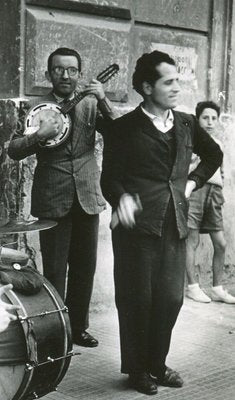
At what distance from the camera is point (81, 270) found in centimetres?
539

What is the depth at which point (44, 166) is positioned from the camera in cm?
522

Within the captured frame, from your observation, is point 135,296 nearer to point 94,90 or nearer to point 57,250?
point 57,250

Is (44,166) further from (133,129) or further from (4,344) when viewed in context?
(4,344)

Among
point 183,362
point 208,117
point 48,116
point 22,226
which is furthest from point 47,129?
point 208,117

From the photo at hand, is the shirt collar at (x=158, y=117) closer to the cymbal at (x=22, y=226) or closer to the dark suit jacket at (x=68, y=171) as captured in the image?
the dark suit jacket at (x=68, y=171)

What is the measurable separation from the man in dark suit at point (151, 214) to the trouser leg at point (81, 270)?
0.75 metres

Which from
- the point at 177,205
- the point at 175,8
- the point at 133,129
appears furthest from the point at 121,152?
the point at 175,8

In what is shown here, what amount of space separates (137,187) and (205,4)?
10.5 ft

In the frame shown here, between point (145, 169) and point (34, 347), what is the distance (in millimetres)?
1227

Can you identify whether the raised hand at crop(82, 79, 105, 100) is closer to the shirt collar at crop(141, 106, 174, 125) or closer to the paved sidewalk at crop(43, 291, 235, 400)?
the shirt collar at crop(141, 106, 174, 125)

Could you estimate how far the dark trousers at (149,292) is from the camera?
178 inches

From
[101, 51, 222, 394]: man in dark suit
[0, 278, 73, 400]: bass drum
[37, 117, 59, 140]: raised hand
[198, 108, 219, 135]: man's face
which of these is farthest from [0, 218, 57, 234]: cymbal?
[198, 108, 219, 135]: man's face

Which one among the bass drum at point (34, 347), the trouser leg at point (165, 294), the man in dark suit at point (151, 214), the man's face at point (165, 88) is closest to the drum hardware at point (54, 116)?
the man in dark suit at point (151, 214)

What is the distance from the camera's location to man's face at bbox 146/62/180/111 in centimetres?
449
